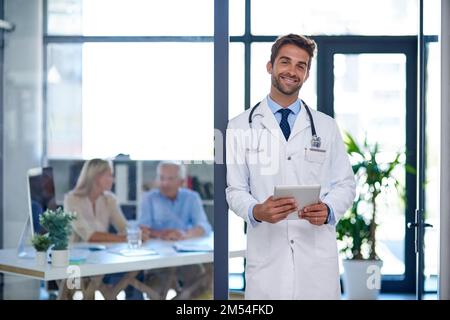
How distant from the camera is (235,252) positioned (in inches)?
141

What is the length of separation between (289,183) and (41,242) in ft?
4.67

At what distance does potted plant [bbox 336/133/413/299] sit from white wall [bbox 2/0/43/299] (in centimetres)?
175

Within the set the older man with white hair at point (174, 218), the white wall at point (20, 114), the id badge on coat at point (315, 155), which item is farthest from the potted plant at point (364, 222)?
the white wall at point (20, 114)

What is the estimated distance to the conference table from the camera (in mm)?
4016

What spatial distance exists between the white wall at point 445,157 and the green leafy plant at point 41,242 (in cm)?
202

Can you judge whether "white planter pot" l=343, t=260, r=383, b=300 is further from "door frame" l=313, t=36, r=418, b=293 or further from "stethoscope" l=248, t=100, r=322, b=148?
"stethoscope" l=248, t=100, r=322, b=148

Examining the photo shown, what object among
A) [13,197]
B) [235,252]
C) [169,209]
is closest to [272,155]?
[235,252]

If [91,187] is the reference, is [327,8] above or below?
above

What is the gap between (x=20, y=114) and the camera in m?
4.26

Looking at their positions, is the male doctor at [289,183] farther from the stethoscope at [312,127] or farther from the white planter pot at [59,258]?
the white planter pot at [59,258]

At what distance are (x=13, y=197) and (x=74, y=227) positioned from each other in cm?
56

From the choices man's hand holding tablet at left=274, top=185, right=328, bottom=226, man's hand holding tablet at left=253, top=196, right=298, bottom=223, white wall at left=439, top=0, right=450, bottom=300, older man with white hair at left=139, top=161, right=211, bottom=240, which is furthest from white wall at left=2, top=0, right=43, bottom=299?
white wall at left=439, top=0, right=450, bottom=300

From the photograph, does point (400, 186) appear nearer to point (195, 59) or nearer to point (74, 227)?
point (195, 59)

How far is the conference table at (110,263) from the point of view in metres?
4.02
